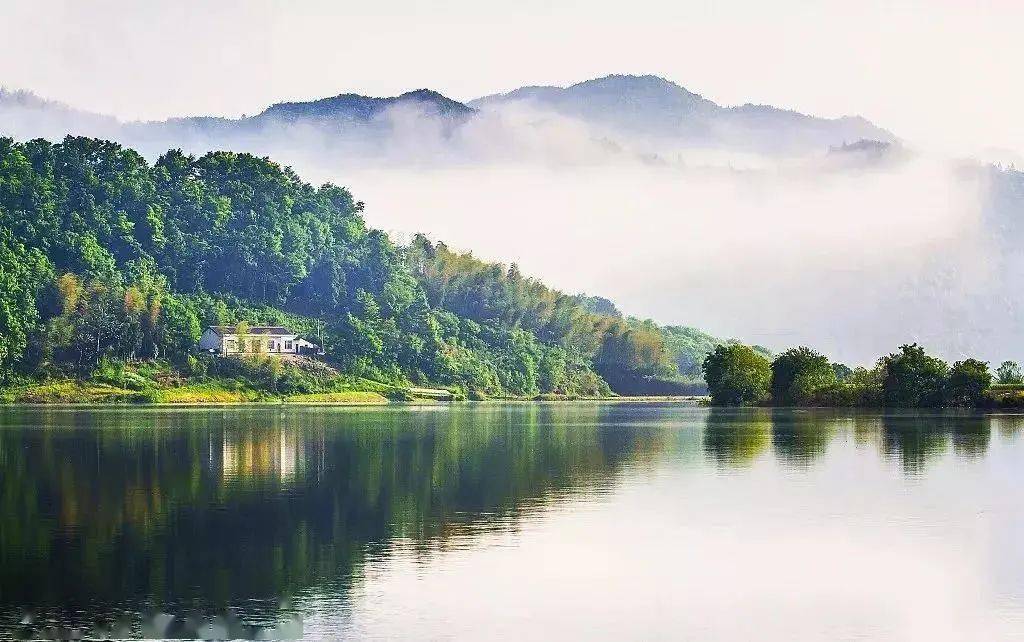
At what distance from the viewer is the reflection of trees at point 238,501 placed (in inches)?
951

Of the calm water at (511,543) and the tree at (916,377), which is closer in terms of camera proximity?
the calm water at (511,543)

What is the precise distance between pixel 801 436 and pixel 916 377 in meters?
43.5

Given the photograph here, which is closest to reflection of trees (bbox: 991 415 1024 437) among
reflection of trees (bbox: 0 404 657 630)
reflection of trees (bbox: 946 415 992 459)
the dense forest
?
reflection of trees (bbox: 946 415 992 459)

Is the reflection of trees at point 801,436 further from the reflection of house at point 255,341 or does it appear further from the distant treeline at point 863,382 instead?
the reflection of house at point 255,341

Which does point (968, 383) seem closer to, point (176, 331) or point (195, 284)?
point (176, 331)

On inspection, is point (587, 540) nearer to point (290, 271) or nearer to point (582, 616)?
point (582, 616)

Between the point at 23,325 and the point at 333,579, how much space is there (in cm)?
12457

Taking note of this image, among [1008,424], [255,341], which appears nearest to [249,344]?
[255,341]

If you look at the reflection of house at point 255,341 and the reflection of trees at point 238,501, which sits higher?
the reflection of house at point 255,341

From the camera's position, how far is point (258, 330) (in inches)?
6078

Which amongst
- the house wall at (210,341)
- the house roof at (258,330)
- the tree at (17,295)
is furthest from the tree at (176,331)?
the tree at (17,295)

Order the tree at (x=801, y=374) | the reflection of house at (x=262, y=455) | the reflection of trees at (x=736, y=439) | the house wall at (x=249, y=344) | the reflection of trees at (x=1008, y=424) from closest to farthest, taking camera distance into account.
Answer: the reflection of house at (x=262, y=455)
the reflection of trees at (x=736, y=439)
the reflection of trees at (x=1008, y=424)
the tree at (x=801, y=374)
the house wall at (x=249, y=344)

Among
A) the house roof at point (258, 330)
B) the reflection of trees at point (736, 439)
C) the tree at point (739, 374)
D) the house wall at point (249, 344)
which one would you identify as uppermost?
the house roof at point (258, 330)

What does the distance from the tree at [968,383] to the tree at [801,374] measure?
1340cm
